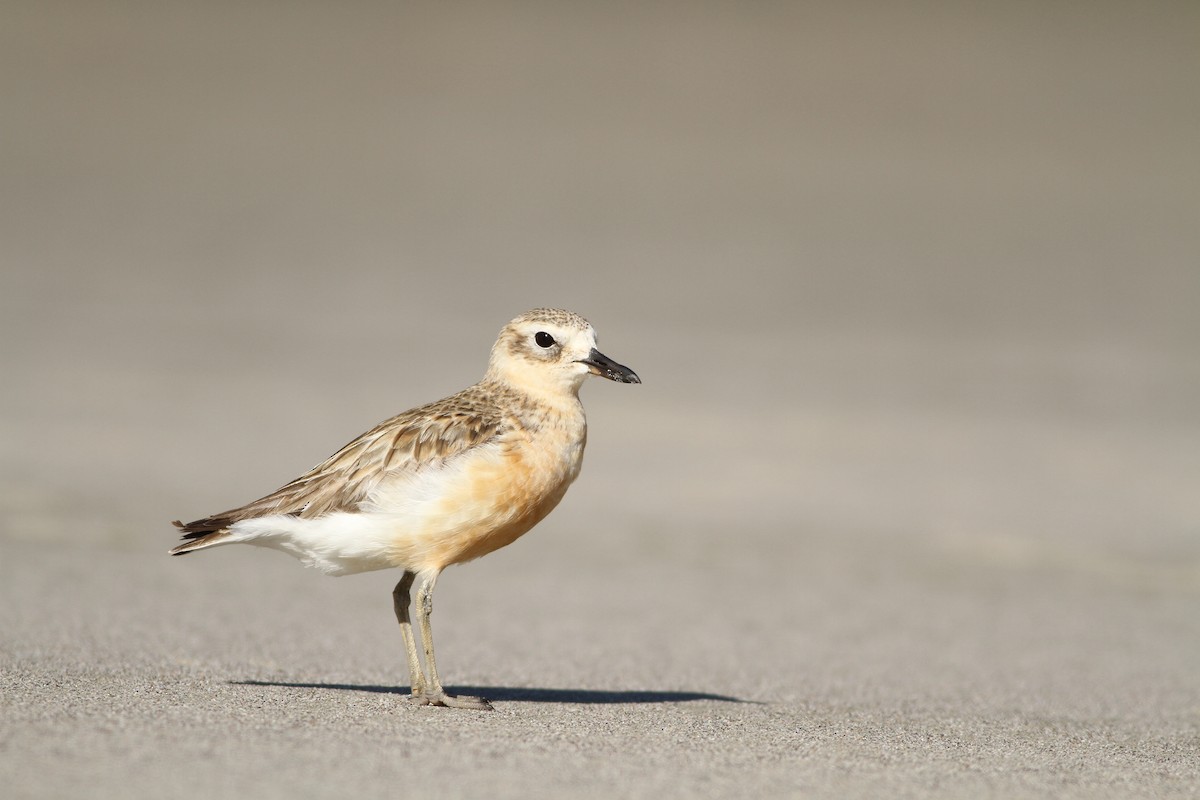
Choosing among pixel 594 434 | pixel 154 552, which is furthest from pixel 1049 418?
pixel 154 552

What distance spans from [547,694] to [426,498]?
1314mm

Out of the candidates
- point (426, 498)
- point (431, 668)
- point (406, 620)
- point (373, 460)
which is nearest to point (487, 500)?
point (426, 498)

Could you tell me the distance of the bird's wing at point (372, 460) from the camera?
648 cm

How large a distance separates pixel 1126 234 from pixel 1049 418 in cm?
623

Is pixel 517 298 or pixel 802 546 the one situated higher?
pixel 517 298

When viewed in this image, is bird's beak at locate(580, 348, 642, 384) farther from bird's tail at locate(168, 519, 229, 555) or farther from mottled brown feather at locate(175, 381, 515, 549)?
bird's tail at locate(168, 519, 229, 555)

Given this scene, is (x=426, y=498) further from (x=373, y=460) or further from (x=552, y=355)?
(x=552, y=355)

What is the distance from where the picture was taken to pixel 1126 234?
64.9 ft

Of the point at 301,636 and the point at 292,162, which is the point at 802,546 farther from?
the point at 292,162

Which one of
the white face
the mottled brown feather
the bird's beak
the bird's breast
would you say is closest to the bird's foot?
the bird's breast

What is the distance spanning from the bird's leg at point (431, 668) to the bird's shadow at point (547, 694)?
23 cm

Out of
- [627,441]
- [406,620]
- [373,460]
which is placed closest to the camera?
[373,460]

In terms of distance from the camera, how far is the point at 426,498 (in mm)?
6371

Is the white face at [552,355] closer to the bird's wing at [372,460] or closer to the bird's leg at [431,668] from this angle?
the bird's wing at [372,460]
